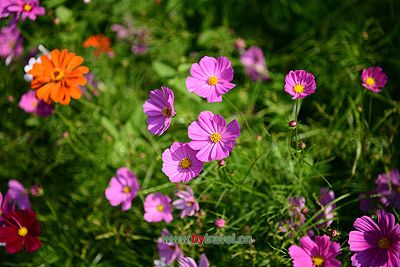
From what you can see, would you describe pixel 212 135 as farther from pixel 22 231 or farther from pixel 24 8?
pixel 24 8

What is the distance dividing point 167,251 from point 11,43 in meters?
1.40

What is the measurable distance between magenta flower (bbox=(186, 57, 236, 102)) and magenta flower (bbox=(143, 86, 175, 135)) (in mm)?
86

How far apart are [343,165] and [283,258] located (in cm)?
59

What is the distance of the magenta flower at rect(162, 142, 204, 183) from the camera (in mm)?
1159

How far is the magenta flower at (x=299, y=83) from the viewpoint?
1.16m

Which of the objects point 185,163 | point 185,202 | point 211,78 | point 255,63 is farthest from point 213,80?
point 255,63

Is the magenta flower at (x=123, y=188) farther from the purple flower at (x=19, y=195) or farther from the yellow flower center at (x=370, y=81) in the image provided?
the yellow flower center at (x=370, y=81)

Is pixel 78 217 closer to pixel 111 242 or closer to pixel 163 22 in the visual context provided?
pixel 111 242

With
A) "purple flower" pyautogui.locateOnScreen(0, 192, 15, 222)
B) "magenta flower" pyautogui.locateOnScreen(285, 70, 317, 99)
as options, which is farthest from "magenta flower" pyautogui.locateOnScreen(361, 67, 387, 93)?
"purple flower" pyautogui.locateOnScreen(0, 192, 15, 222)

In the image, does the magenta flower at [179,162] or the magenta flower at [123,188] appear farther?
the magenta flower at [123,188]

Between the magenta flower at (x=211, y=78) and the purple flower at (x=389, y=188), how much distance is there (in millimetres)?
722

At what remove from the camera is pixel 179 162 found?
1199 millimetres

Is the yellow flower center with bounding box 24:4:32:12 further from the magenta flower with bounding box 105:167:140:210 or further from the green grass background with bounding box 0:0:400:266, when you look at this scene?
the magenta flower with bounding box 105:167:140:210

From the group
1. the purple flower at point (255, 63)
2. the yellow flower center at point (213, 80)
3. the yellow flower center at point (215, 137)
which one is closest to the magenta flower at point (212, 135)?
the yellow flower center at point (215, 137)
